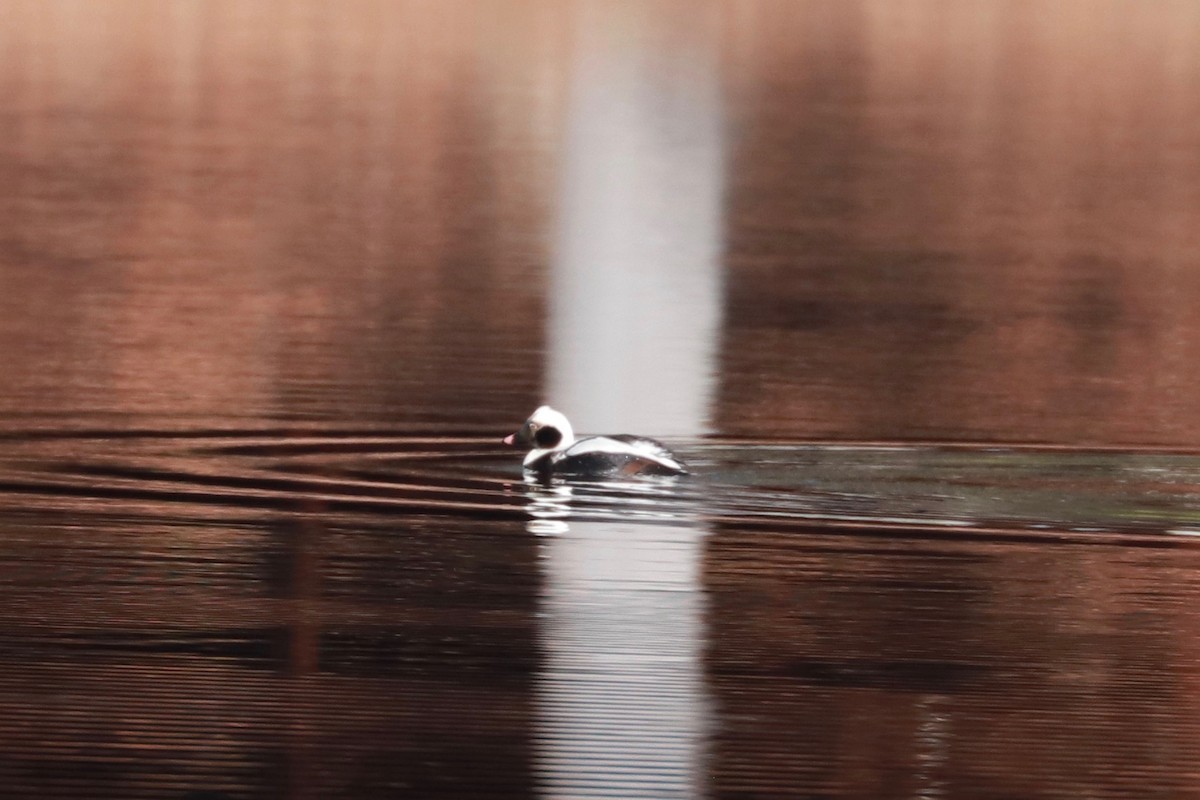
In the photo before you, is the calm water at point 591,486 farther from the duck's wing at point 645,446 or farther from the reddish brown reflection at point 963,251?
the duck's wing at point 645,446

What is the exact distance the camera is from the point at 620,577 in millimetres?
9797

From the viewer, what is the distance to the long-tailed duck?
11.8m

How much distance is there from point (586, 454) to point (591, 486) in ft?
0.50

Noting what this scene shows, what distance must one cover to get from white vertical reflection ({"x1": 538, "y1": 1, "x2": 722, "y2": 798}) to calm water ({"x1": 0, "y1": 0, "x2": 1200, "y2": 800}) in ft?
0.11

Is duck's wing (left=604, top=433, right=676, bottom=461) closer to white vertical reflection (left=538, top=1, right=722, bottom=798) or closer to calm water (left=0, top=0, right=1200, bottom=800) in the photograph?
calm water (left=0, top=0, right=1200, bottom=800)

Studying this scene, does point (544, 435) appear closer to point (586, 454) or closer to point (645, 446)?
point (586, 454)

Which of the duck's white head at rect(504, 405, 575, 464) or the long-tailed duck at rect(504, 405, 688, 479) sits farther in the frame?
the duck's white head at rect(504, 405, 575, 464)

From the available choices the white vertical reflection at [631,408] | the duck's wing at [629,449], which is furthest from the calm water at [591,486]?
the duck's wing at [629,449]

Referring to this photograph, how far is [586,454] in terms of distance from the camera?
1182cm

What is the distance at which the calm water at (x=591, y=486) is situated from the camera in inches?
303

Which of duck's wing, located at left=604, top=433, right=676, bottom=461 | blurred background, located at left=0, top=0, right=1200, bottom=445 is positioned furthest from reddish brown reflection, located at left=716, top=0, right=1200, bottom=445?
duck's wing, located at left=604, top=433, right=676, bottom=461

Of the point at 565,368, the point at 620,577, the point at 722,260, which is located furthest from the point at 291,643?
the point at 722,260

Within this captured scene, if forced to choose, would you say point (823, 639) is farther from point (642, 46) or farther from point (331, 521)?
point (642, 46)

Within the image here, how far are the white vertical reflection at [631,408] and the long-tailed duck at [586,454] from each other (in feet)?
2.96
